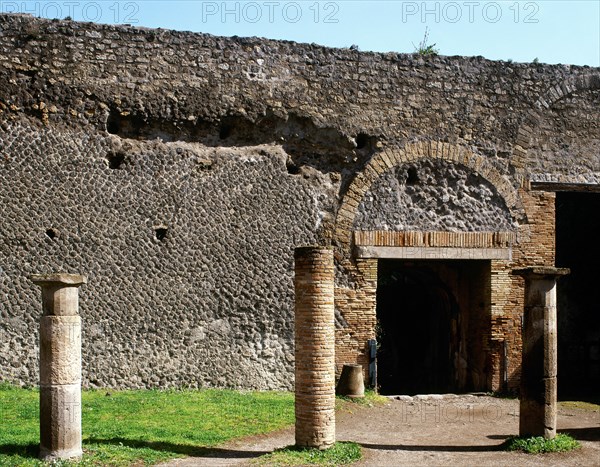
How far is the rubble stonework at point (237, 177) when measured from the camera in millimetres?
9891

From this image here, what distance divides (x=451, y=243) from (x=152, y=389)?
15.6 feet

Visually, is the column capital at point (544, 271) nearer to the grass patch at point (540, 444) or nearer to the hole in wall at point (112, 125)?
the grass patch at point (540, 444)

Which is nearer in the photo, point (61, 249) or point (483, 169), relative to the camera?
point (61, 249)

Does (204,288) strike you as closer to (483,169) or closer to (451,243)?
(451,243)

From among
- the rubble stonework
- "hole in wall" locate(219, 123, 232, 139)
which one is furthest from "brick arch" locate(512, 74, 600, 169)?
"hole in wall" locate(219, 123, 232, 139)

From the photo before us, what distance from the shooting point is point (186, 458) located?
6961 mm

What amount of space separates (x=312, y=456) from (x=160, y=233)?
4.37m

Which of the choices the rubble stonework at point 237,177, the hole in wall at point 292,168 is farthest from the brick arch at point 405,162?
the hole in wall at point 292,168

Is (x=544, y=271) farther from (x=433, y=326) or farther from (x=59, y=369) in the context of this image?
(x=433, y=326)

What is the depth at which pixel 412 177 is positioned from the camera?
1122cm

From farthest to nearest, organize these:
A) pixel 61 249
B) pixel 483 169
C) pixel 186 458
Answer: pixel 483 169 < pixel 61 249 < pixel 186 458

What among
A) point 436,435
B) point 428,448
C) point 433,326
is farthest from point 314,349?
point 433,326

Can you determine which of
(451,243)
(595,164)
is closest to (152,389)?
(451,243)

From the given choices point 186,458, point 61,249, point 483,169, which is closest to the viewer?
point 186,458
